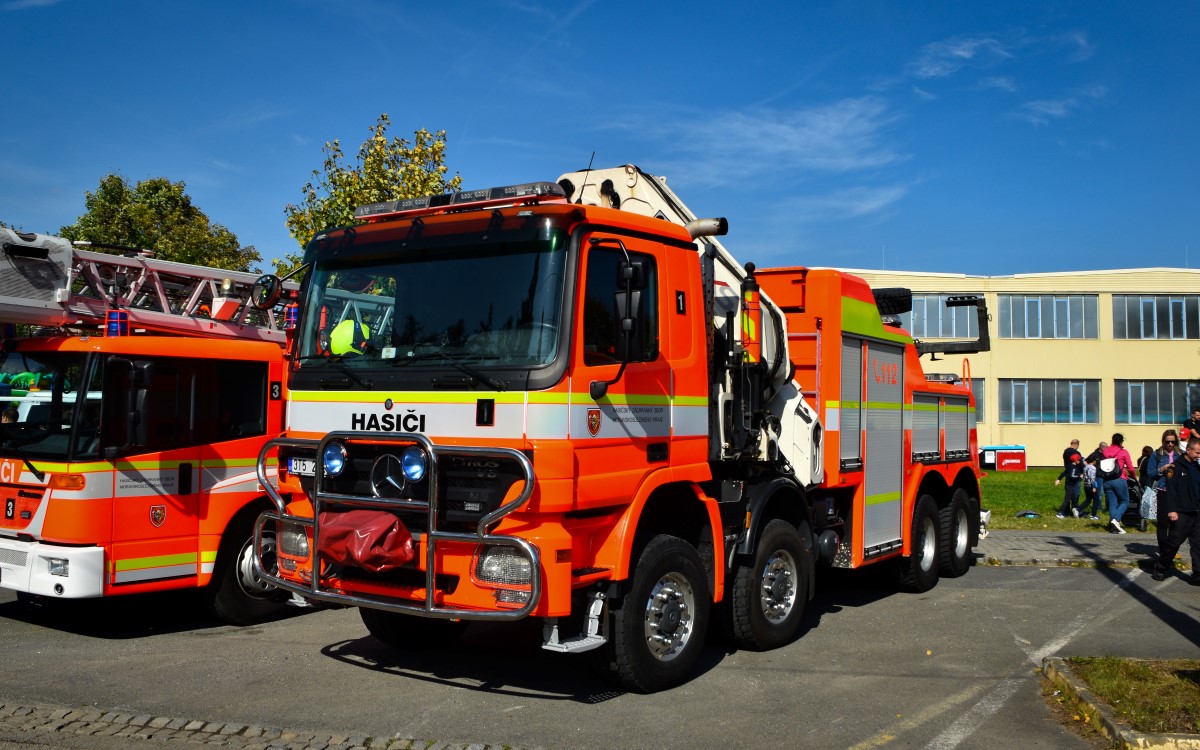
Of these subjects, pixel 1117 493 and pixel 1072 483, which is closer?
pixel 1117 493

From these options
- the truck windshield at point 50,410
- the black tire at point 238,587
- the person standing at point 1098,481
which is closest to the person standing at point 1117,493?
the person standing at point 1098,481

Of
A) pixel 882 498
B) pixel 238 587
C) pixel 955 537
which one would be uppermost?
pixel 882 498

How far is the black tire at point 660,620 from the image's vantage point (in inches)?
249

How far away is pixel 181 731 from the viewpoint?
587cm

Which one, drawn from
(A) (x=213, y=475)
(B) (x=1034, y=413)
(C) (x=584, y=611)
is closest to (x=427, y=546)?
(C) (x=584, y=611)

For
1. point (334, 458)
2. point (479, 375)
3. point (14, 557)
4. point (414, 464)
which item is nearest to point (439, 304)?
point (479, 375)

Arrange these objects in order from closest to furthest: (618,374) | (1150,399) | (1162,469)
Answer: (618,374) → (1162,469) → (1150,399)

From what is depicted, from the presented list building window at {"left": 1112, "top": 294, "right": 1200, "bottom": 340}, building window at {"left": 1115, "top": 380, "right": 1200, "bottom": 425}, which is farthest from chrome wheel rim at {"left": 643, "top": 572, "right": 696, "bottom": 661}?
building window at {"left": 1115, "top": 380, "right": 1200, "bottom": 425}

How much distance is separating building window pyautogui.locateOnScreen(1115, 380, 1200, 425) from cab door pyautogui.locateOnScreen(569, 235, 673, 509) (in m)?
45.5

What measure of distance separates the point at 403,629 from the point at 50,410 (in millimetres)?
3271

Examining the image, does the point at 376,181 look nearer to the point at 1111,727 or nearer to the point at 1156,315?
the point at 1111,727

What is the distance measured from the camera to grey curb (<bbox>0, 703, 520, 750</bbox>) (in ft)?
18.5

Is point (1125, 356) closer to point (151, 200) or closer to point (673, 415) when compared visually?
point (151, 200)

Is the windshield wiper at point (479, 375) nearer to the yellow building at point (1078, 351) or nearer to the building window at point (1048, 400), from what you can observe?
the yellow building at point (1078, 351)
